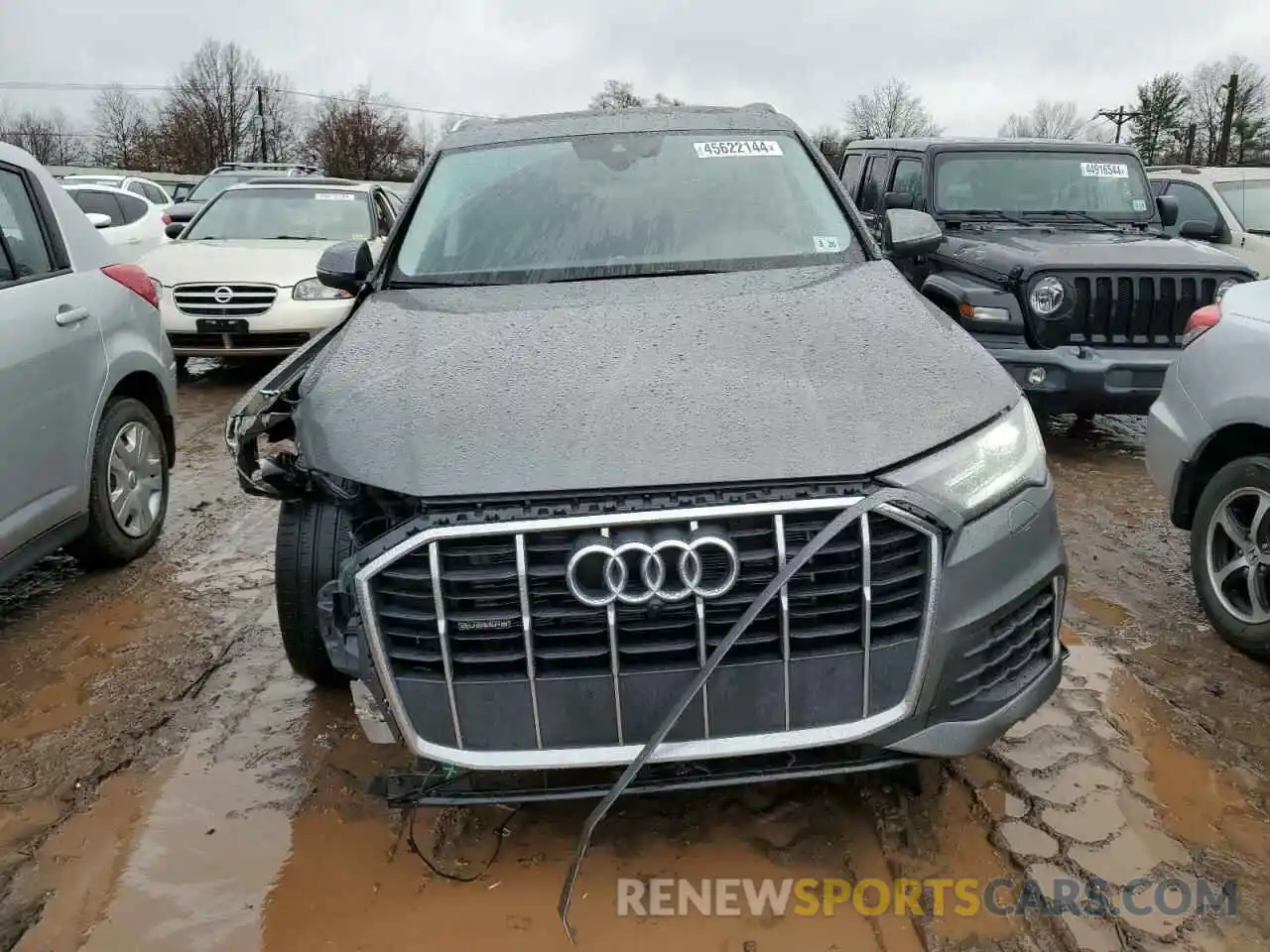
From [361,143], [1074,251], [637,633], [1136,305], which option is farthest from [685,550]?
[361,143]

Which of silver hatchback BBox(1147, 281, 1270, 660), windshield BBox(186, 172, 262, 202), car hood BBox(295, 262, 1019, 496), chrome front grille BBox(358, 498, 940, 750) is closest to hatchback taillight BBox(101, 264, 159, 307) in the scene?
car hood BBox(295, 262, 1019, 496)

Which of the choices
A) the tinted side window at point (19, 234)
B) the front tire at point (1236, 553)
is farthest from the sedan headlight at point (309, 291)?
the front tire at point (1236, 553)

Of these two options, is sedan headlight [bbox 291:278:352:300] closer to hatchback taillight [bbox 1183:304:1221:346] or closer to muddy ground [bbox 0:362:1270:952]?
muddy ground [bbox 0:362:1270:952]

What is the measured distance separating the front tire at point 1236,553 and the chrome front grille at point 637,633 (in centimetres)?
202

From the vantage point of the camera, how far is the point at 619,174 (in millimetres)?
3803

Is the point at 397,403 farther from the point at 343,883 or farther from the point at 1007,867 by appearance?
the point at 1007,867

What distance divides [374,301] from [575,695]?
174 cm

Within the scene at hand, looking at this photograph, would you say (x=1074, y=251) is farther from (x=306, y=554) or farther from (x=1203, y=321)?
→ (x=306, y=554)

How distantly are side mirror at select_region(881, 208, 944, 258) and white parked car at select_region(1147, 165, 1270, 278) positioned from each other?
4837mm

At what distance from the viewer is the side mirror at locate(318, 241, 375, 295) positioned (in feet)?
13.3

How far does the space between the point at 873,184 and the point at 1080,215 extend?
5.83 feet

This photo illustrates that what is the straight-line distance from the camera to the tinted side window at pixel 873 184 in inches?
329

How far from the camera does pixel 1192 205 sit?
29.6ft

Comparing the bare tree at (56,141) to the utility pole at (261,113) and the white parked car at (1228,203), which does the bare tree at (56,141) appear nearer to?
the utility pole at (261,113)
